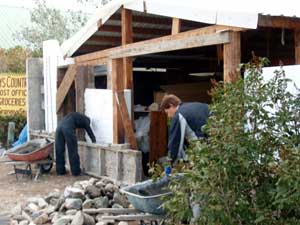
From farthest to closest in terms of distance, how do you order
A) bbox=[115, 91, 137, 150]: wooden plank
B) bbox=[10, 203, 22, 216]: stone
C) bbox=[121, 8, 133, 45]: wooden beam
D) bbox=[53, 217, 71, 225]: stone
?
bbox=[115, 91, 137, 150]: wooden plank < bbox=[121, 8, 133, 45]: wooden beam < bbox=[10, 203, 22, 216]: stone < bbox=[53, 217, 71, 225]: stone

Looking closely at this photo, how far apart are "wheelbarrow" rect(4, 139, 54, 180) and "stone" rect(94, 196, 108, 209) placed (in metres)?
3.99

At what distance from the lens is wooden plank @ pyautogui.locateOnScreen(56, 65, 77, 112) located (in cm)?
1187

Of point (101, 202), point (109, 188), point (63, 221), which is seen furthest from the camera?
point (109, 188)

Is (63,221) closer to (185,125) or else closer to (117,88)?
(185,125)

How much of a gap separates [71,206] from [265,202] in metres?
3.88

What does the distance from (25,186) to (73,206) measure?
3.54m

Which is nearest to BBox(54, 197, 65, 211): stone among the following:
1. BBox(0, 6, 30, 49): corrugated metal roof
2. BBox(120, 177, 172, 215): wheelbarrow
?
BBox(120, 177, 172, 215): wheelbarrow

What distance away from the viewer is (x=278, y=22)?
6582mm

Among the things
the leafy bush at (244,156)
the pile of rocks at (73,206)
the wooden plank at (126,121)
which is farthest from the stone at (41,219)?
the leafy bush at (244,156)

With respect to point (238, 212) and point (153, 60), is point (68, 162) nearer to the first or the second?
point (153, 60)

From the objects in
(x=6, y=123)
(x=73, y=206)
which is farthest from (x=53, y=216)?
(x=6, y=123)

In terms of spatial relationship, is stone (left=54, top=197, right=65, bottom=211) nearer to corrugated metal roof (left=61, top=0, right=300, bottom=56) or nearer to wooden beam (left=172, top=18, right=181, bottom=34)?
wooden beam (left=172, top=18, right=181, bottom=34)

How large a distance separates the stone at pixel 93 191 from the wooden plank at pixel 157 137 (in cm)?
248

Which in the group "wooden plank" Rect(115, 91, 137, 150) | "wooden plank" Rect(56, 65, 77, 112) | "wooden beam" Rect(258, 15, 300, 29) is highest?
"wooden beam" Rect(258, 15, 300, 29)
